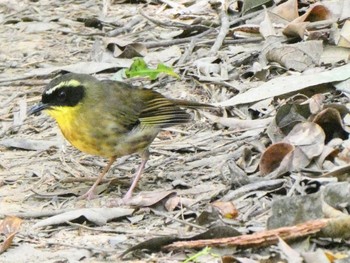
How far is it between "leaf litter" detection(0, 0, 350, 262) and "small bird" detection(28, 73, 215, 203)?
0.30m

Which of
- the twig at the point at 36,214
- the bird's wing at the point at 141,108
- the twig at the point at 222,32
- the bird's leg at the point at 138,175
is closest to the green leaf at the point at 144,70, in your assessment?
the twig at the point at 222,32

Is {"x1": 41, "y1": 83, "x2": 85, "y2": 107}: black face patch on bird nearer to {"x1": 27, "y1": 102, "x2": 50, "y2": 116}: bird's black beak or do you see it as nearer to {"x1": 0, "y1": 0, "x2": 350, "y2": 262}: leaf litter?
{"x1": 27, "y1": 102, "x2": 50, "y2": 116}: bird's black beak

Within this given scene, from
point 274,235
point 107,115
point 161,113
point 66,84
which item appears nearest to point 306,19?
point 161,113

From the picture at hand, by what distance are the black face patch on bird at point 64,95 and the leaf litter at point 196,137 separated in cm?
59

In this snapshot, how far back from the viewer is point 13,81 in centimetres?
973

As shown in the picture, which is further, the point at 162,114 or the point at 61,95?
the point at 162,114

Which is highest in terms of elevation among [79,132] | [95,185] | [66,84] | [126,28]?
[66,84]

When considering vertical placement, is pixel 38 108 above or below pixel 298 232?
below

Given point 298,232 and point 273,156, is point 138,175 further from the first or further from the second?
point 298,232

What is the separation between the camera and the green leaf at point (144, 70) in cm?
907

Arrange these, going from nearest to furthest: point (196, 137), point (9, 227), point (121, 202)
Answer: point (9, 227)
point (121, 202)
point (196, 137)

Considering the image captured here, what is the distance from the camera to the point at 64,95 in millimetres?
7676

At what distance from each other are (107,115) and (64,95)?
37 cm

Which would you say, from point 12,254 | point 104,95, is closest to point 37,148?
point 104,95
